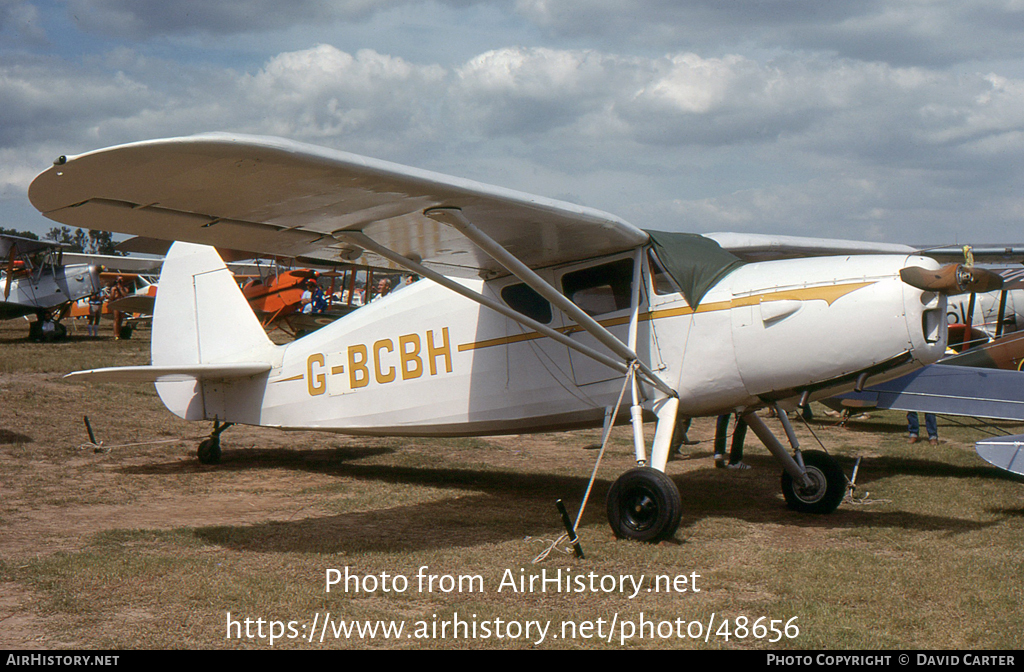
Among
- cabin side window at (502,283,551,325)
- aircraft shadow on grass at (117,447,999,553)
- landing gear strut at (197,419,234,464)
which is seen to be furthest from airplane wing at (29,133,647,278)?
landing gear strut at (197,419,234,464)

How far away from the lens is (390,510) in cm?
705

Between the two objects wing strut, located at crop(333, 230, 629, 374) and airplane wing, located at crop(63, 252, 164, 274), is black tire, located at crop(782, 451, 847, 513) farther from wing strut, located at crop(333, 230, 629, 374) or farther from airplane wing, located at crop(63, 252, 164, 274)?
airplane wing, located at crop(63, 252, 164, 274)

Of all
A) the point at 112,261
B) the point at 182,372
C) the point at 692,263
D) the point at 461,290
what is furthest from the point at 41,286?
the point at 692,263

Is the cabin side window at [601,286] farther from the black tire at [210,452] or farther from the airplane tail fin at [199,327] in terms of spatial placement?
the black tire at [210,452]

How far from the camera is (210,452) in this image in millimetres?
9312

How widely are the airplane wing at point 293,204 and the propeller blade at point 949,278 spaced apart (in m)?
1.97

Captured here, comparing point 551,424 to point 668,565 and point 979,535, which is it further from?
point 979,535

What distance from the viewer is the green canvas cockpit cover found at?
6.26m

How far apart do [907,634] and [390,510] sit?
431cm


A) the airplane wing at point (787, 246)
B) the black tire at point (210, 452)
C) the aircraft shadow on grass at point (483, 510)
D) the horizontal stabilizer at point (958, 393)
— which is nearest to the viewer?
the aircraft shadow on grass at point (483, 510)

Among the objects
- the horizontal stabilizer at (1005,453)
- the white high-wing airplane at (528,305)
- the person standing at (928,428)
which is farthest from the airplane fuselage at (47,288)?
the horizontal stabilizer at (1005,453)

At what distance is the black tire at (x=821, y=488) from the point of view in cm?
695

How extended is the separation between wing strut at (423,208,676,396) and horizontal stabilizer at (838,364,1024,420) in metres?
4.86

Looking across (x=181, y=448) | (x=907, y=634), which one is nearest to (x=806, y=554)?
(x=907, y=634)
